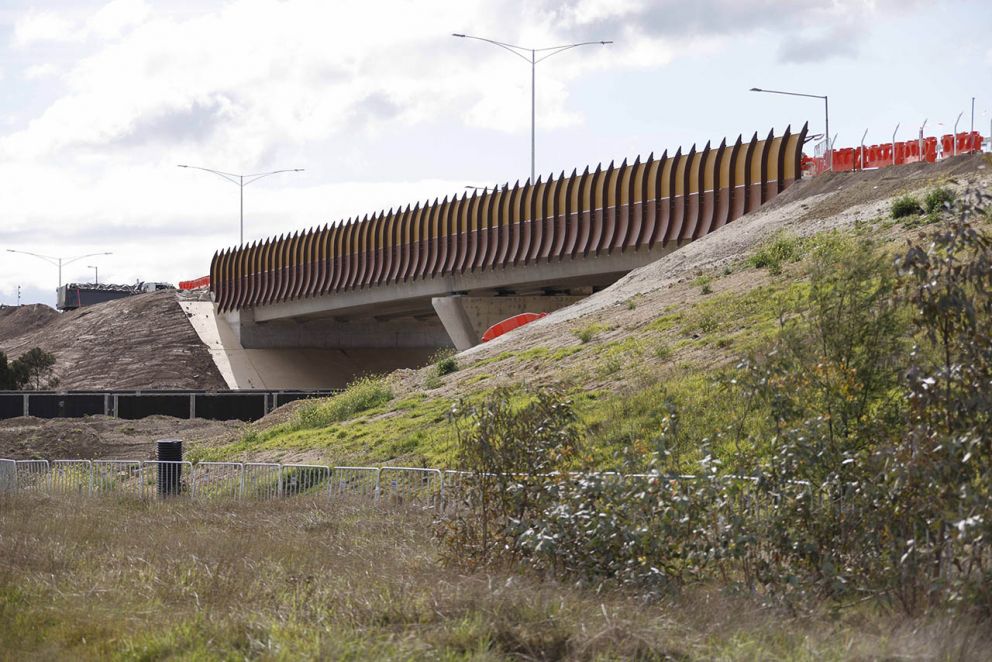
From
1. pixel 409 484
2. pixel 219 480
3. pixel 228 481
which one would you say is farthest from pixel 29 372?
pixel 409 484

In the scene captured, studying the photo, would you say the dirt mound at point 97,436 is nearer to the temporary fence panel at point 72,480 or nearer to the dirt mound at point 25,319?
the temporary fence panel at point 72,480

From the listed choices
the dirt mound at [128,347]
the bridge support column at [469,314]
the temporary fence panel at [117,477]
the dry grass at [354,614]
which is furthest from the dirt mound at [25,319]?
the dry grass at [354,614]

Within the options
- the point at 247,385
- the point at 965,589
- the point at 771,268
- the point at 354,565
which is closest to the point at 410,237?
the point at 247,385

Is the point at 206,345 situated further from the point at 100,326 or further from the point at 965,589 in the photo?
the point at 965,589

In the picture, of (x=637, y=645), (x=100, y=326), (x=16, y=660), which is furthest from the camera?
(x=100, y=326)

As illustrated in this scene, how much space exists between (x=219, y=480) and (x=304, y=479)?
264 cm

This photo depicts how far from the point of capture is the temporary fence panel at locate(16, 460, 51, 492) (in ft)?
78.0

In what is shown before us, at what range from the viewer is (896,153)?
38.2 meters

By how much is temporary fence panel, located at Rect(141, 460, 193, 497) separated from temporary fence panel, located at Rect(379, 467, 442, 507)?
4.65 m

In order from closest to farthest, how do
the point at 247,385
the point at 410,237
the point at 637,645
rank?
the point at 637,645 → the point at 410,237 → the point at 247,385

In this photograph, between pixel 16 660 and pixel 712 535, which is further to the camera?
pixel 712 535

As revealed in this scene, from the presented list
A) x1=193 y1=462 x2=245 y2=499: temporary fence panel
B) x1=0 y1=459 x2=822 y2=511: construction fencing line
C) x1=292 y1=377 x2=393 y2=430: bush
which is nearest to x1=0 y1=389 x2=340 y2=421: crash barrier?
x1=292 y1=377 x2=393 y2=430: bush

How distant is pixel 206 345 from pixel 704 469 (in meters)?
63.4

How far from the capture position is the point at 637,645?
792 centimetres
